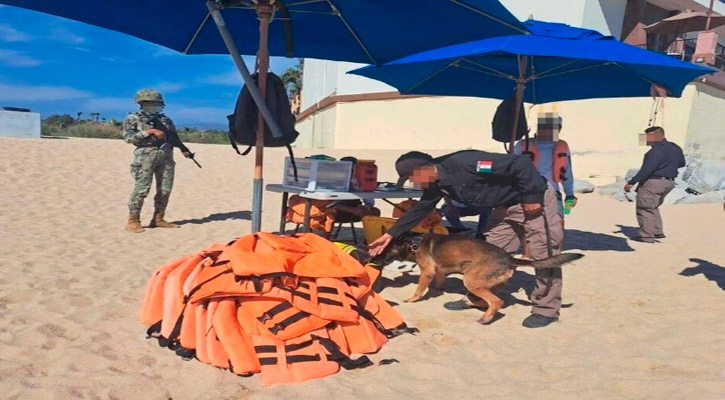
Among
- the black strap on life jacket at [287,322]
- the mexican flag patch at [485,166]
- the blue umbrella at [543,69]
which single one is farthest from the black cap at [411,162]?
the black strap on life jacket at [287,322]

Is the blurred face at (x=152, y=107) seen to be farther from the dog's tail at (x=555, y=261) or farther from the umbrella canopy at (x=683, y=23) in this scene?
the umbrella canopy at (x=683, y=23)

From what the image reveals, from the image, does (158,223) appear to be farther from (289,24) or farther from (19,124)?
(19,124)

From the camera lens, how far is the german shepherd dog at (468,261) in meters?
3.82

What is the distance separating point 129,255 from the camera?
5.40 m

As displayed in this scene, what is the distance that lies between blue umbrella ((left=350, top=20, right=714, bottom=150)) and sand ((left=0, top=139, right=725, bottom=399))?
6.90 feet

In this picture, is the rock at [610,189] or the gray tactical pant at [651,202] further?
the rock at [610,189]

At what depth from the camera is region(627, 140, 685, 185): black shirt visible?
7570 mm

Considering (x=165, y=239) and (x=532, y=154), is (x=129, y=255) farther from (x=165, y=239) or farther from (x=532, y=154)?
(x=532, y=154)

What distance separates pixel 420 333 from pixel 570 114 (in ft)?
46.2

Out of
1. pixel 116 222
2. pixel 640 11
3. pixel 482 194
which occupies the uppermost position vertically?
pixel 640 11

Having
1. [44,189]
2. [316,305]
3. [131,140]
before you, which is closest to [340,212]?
[316,305]

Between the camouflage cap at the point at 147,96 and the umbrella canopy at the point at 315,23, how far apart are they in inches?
60.9

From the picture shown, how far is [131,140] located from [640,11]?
19444 millimetres

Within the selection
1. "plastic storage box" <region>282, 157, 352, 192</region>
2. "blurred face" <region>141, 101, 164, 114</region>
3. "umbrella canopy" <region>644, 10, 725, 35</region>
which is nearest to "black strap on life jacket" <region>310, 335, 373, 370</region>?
"plastic storage box" <region>282, 157, 352, 192</region>
